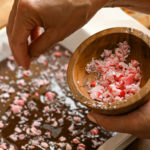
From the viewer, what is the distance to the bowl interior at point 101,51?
894 millimetres

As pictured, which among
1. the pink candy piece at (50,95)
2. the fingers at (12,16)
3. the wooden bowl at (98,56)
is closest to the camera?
the wooden bowl at (98,56)

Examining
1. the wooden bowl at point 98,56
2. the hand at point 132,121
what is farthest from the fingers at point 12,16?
the hand at point 132,121

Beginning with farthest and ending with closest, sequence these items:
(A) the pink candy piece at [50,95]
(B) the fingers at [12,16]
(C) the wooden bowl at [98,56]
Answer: (A) the pink candy piece at [50,95] → (B) the fingers at [12,16] → (C) the wooden bowl at [98,56]

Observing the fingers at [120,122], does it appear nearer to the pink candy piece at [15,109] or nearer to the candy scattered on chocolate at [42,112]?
the candy scattered on chocolate at [42,112]

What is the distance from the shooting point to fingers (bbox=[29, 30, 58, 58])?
891 mm

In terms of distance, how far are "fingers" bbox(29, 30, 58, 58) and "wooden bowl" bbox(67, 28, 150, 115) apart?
0.08 metres

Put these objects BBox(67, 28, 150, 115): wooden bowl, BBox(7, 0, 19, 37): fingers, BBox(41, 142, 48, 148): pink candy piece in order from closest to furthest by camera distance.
Answer: BBox(67, 28, 150, 115): wooden bowl, BBox(7, 0, 19, 37): fingers, BBox(41, 142, 48, 148): pink candy piece

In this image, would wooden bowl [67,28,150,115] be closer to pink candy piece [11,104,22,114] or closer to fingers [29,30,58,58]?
fingers [29,30,58,58]

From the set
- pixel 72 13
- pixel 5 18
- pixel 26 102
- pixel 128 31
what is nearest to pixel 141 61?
pixel 128 31

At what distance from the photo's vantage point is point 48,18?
0.85 metres

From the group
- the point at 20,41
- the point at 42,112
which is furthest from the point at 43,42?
the point at 42,112

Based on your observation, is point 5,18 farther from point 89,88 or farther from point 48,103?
point 89,88

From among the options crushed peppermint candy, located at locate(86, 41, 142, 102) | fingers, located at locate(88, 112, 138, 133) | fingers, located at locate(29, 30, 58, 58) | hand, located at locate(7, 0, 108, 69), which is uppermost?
hand, located at locate(7, 0, 108, 69)

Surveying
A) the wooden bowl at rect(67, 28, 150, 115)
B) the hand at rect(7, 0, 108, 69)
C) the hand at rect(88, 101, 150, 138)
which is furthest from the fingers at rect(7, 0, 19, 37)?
the hand at rect(88, 101, 150, 138)
